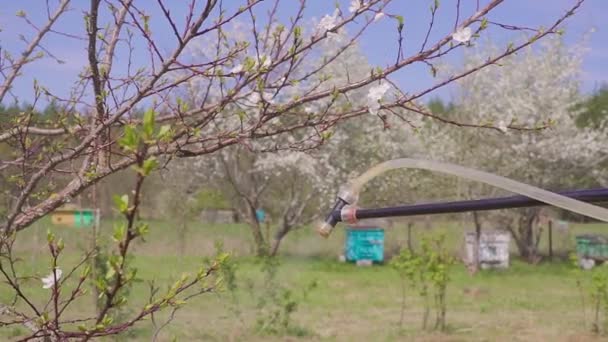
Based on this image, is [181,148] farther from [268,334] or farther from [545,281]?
[545,281]

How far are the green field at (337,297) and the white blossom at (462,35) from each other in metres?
2.29

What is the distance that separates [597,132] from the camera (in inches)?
564

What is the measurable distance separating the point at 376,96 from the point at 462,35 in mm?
246

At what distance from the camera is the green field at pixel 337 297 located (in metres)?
6.80

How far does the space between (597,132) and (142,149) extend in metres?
14.7

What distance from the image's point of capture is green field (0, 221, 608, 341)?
22.3 ft

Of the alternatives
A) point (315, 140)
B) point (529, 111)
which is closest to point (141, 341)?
point (315, 140)

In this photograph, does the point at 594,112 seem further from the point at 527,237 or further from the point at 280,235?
the point at 280,235

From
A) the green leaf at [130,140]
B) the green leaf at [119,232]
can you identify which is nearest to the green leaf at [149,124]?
the green leaf at [130,140]

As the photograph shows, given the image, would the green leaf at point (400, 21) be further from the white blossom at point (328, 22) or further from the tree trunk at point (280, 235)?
the tree trunk at point (280, 235)

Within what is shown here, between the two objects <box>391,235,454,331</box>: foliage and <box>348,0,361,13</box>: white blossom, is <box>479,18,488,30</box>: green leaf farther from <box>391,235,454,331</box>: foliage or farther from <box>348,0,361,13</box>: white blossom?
<box>391,235,454,331</box>: foliage

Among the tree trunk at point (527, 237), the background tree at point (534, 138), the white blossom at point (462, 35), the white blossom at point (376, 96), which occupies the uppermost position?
the background tree at point (534, 138)

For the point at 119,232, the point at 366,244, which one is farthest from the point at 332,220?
the point at 366,244

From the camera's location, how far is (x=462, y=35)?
162cm
